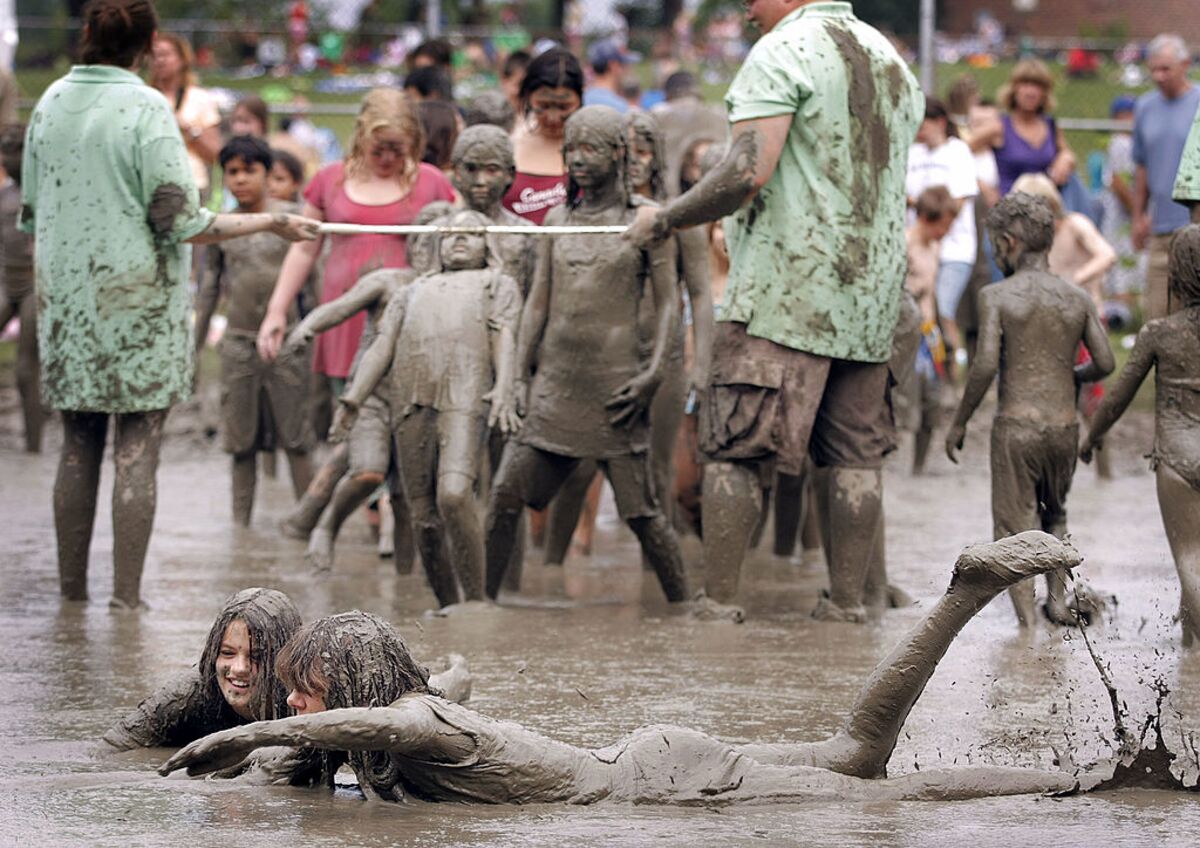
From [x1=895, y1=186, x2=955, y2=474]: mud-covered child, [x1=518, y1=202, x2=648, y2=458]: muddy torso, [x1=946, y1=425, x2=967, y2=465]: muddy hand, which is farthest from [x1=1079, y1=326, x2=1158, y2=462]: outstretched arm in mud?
[x1=895, y1=186, x2=955, y2=474]: mud-covered child

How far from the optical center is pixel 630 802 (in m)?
5.07

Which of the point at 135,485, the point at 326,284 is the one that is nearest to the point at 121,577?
the point at 135,485

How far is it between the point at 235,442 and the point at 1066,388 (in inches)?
178

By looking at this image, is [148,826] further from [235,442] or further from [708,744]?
[235,442]

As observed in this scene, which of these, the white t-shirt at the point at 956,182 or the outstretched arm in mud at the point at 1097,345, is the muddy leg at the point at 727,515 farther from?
the white t-shirt at the point at 956,182

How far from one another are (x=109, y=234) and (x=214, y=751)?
3234 millimetres

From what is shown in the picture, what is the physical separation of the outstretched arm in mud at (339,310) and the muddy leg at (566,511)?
1.06 metres

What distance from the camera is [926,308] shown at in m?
12.1

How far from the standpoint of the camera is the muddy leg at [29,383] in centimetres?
1270

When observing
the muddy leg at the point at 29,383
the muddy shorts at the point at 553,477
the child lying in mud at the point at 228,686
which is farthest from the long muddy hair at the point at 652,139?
the muddy leg at the point at 29,383

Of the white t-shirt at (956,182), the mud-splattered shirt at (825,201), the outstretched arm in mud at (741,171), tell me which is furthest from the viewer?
the white t-shirt at (956,182)

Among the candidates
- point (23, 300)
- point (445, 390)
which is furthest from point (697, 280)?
point (23, 300)

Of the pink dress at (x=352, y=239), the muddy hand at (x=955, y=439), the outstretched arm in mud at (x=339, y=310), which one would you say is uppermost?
the pink dress at (x=352, y=239)

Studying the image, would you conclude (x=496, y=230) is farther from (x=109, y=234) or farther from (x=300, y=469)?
(x=300, y=469)
